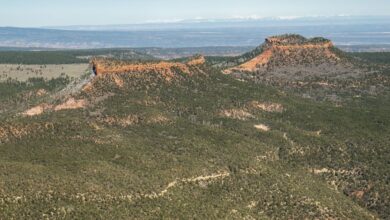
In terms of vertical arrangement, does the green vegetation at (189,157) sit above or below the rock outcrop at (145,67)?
below

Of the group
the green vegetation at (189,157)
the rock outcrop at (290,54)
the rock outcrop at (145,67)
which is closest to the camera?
the green vegetation at (189,157)

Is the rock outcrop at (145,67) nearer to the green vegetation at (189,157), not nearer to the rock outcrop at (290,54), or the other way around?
the green vegetation at (189,157)

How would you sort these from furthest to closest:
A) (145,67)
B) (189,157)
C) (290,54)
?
(290,54)
(145,67)
(189,157)

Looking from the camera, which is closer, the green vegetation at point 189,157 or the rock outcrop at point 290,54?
the green vegetation at point 189,157

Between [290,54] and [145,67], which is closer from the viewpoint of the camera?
[145,67]

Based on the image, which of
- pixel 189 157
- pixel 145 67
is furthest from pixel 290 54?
pixel 189 157

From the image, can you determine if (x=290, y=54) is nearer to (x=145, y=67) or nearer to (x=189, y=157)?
(x=145, y=67)

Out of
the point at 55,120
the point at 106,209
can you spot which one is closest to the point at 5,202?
the point at 106,209

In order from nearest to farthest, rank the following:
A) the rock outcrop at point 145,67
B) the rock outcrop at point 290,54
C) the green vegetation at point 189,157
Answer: the green vegetation at point 189,157, the rock outcrop at point 145,67, the rock outcrop at point 290,54

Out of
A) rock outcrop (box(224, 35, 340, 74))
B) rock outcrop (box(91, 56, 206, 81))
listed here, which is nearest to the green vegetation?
rock outcrop (box(91, 56, 206, 81))

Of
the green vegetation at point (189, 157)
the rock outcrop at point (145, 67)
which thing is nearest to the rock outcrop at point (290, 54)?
the rock outcrop at point (145, 67)

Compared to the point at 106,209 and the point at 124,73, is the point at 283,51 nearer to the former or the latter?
the point at 124,73

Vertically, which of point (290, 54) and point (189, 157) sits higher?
point (290, 54)
